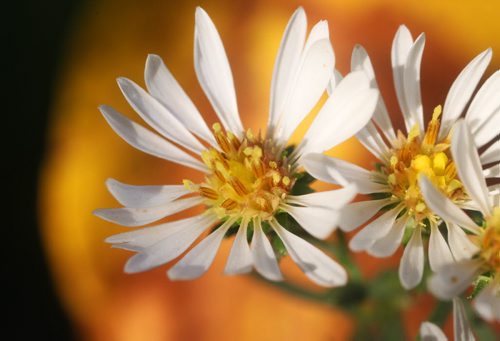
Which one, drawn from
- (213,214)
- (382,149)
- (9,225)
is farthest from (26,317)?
(382,149)

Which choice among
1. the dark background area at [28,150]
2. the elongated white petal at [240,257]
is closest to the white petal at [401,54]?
the elongated white petal at [240,257]

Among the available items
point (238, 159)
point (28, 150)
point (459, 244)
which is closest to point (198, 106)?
point (28, 150)

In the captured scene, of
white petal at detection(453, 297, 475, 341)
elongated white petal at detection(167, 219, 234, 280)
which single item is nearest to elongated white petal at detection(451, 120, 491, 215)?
white petal at detection(453, 297, 475, 341)

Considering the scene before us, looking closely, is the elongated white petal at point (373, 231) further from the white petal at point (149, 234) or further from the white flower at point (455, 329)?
the white petal at point (149, 234)

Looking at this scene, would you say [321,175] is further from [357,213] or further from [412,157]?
[412,157]

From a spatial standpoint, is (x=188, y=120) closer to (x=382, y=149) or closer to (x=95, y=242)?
(x=382, y=149)

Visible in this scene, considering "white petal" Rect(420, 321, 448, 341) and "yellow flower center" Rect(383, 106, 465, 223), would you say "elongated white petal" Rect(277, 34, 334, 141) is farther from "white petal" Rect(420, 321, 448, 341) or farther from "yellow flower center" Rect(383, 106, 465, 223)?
"white petal" Rect(420, 321, 448, 341)
